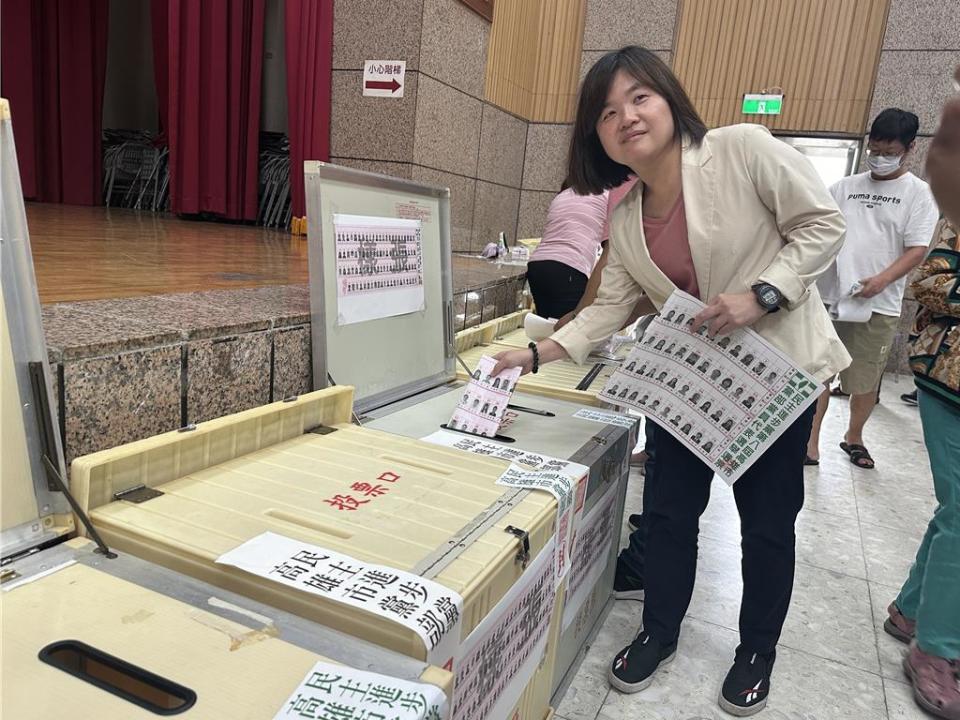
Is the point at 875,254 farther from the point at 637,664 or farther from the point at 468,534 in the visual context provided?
the point at 468,534

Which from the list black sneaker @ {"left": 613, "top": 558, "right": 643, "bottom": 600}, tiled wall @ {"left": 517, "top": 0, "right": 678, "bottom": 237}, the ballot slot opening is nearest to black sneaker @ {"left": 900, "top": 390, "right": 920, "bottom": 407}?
tiled wall @ {"left": 517, "top": 0, "right": 678, "bottom": 237}

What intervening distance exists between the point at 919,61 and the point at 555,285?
453 cm

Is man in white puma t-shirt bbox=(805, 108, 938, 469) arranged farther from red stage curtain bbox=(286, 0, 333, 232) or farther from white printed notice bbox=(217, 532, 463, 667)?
red stage curtain bbox=(286, 0, 333, 232)

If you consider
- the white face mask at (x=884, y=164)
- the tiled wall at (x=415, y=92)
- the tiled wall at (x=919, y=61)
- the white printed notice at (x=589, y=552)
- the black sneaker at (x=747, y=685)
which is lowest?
the black sneaker at (x=747, y=685)

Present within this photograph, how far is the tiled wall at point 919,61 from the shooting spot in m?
5.09

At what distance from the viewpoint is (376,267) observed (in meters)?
1.47

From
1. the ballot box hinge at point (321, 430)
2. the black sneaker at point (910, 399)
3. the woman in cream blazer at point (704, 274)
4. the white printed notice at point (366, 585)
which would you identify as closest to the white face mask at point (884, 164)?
the woman in cream blazer at point (704, 274)

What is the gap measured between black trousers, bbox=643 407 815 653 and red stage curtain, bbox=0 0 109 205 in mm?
6070

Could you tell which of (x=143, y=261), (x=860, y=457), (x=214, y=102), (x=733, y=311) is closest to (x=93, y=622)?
(x=733, y=311)

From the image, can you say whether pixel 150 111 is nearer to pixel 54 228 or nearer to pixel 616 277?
pixel 54 228

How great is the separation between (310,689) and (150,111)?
7645 mm

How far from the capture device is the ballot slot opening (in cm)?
53

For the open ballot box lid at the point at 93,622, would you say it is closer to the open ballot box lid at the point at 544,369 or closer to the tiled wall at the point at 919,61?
the open ballot box lid at the point at 544,369

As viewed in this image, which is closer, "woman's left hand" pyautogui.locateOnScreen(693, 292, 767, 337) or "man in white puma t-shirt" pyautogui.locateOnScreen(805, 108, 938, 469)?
"woman's left hand" pyautogui.locateOnScreen(693, 292, 767, 337)
